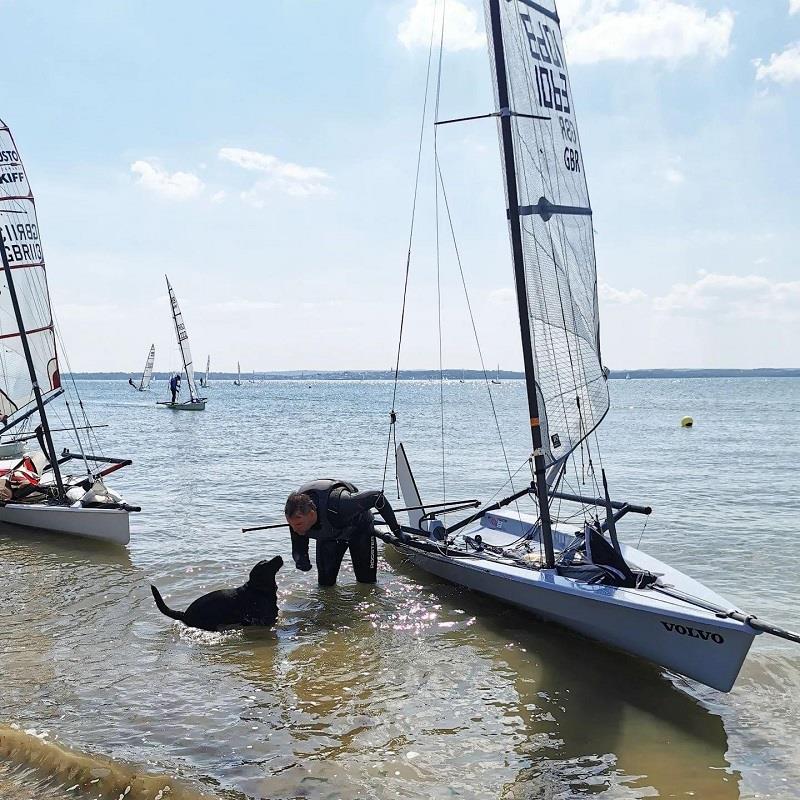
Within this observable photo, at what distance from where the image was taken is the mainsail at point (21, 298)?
13.8m

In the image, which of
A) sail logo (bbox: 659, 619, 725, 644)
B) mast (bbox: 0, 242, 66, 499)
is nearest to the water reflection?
sail logo (bbox: 659, 619, 725, 644)

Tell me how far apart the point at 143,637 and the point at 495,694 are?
11.9 feet

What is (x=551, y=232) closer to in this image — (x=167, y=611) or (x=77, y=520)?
(x=167, y=611)

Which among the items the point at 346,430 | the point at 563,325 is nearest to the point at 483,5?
the point at 563,325

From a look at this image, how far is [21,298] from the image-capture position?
14164mm

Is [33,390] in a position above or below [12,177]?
below

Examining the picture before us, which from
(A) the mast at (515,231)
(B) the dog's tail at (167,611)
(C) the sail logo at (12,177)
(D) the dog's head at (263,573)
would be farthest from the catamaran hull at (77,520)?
(A) the mast at (515,231)

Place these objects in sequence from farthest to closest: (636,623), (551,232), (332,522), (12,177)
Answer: (12,177)
(332,522)
(551,232)
(636,623)

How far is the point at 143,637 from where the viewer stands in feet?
24.1

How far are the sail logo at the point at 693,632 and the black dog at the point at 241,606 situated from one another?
12.6 feet

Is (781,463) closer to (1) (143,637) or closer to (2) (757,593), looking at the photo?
(2) (757,593)

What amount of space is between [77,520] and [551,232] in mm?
8590

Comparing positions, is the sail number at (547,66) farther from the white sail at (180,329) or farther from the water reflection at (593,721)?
the white sail at (180,329)

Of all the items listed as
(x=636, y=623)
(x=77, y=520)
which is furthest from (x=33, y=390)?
(x=636, y=623)
